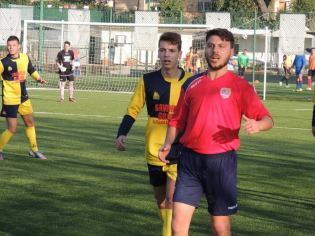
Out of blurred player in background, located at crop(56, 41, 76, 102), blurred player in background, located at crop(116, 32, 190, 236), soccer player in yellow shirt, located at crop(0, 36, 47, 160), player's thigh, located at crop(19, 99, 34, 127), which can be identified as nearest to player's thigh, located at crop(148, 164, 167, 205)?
blurred player in background, located at crop(116, 32, 190, 236)

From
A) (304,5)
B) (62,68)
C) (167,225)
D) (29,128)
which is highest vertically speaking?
(304,5)

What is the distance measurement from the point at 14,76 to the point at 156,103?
25.2 ft

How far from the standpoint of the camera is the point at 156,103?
8656 millimetres

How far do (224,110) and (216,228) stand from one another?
35.8 inches

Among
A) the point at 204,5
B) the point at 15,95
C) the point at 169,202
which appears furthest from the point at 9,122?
the point at 204,5

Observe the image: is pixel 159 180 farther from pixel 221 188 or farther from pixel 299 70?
pixel 299 70

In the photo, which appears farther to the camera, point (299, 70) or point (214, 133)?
point (299, 70)

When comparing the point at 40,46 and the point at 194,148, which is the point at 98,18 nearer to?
the point at 40,46

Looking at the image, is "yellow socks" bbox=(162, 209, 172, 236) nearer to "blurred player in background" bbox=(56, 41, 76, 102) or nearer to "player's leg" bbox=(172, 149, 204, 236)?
"player's leg" bbox=(172, 149, 204, 236)

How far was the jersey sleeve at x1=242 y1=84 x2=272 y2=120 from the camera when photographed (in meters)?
7.10

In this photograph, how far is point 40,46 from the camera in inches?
1588

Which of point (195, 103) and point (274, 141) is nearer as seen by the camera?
point (195, 103)

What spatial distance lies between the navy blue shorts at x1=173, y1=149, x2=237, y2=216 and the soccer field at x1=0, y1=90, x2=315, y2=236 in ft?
7.99

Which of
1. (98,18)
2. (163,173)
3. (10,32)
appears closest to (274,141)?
(163,173)
